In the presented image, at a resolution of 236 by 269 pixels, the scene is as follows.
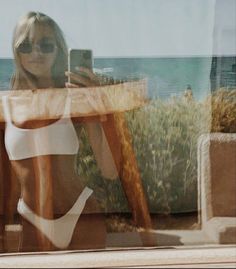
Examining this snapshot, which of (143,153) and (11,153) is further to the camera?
(143,153)

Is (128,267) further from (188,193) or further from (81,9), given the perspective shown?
(81,9)

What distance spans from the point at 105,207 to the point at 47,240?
0.16 metres

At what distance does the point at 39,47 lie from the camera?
4.37 feet

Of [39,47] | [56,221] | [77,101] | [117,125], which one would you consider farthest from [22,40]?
[56,221]

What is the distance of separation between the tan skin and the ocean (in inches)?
1.7

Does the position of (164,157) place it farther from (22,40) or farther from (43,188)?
(22,40)

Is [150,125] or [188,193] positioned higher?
[150,125]

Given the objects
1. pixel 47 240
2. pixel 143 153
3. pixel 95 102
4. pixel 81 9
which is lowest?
pixel 47 240

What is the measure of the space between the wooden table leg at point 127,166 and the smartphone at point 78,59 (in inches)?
5.4

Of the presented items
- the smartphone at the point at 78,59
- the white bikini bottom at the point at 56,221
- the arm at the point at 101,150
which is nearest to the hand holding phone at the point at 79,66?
the smartphone at the point at 78,59

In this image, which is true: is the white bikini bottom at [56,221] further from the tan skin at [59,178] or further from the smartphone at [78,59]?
the smartphone at [78,59]

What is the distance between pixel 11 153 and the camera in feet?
4.36

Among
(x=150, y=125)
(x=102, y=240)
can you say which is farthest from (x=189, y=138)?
(x=102, y=240)

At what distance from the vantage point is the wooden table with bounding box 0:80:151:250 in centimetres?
132
